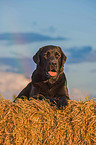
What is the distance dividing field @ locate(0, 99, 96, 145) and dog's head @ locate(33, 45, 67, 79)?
4.25 feet

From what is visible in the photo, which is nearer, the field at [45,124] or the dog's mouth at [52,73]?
the field at [45,124]

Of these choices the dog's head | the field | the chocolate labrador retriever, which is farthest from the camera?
the chocolate labrador retriever

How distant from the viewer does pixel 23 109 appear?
5590 mm

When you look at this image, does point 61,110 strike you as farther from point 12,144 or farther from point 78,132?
point 12,144

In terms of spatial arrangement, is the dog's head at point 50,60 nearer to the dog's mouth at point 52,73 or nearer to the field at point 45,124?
the dog's mouth at point 52,73

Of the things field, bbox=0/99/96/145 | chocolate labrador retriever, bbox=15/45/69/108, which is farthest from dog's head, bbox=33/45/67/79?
field, bbox=0/99/96/145

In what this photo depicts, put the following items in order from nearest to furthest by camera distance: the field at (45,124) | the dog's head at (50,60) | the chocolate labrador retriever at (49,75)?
the field at (45,124) < the dog's head at (50,60) < the chocolate labrador retriever at (49,75)

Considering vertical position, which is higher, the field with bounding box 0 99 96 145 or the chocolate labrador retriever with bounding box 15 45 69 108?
the chocolate labrador retriever with bounding box 15 45 69 108

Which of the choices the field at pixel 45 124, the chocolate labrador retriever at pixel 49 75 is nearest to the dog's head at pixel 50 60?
the chocolate labrador retriever at pixel 49 75

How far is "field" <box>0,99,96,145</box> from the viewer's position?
546 cm

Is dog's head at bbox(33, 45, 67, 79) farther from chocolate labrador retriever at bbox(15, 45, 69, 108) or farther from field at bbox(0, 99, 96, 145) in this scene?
field at bbox(0, 99, 96, 145)

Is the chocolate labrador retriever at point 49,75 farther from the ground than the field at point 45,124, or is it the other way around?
the chocolate labrador retriever at point 49,75

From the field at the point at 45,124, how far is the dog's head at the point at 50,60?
1.30 meters

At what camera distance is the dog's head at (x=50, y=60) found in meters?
6.95
